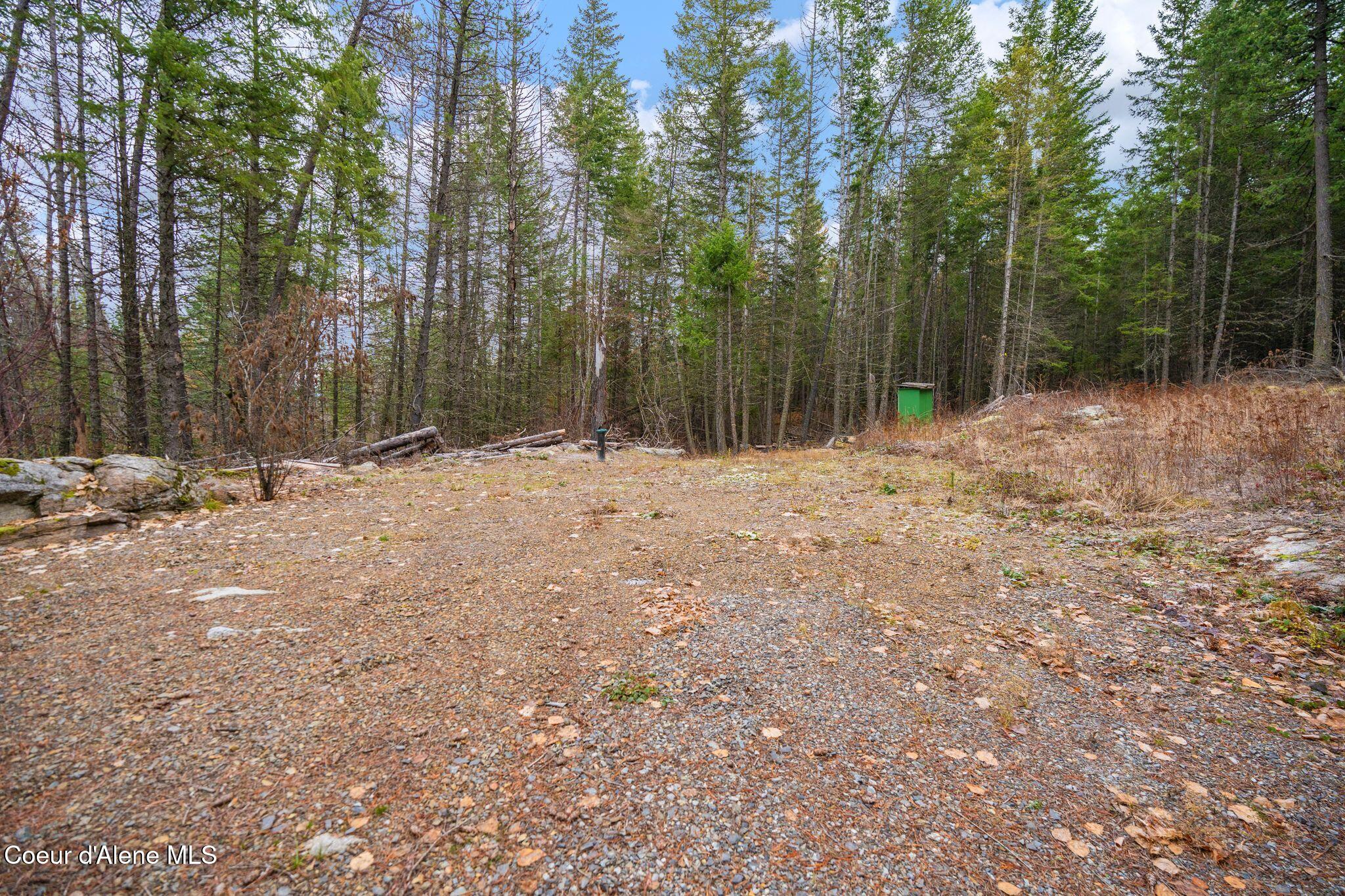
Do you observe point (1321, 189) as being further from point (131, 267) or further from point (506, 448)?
point (131, 267)

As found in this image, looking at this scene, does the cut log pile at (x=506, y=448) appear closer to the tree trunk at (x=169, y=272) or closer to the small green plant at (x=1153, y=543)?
the tree trunk at (x=169, y=272)

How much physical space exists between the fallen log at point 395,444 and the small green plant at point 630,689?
25.7 feet

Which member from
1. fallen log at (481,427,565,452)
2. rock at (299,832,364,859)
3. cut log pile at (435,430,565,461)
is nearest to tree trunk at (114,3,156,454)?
cut log pile at (435,430,565,461)

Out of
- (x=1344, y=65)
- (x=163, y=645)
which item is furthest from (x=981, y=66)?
(x=163, y=645)

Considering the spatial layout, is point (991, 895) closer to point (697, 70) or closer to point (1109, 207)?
point (697, 70)

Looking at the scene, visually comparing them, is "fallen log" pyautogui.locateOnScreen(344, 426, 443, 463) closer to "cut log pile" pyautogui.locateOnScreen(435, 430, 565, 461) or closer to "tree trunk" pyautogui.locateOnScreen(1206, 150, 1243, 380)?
"cut log pile" pyautogui.locateOnScreen(435, 430, 565, 461)

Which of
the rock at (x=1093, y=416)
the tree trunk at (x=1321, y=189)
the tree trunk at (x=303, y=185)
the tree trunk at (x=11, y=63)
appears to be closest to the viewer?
the tree trunk at (x=11, y=63)

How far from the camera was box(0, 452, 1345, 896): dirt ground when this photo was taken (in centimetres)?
135

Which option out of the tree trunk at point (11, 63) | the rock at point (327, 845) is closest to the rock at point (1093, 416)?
the rock at point (327, 845)

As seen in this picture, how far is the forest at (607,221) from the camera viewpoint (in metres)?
6.36

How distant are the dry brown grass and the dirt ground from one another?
972mm

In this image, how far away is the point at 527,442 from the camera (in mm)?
11398

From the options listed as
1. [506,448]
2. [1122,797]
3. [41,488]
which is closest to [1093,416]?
[1122,797]

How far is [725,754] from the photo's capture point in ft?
5.82
